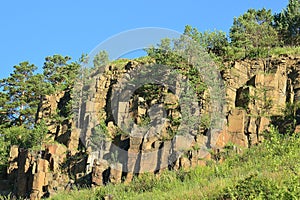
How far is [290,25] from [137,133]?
1976 cm

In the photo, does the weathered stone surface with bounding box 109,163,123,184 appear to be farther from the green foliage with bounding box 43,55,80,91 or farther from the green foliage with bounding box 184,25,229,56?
the green foliage with bounding box 43,55,80,91

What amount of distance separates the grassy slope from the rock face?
2.33 m

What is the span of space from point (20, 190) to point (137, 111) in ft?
26.2

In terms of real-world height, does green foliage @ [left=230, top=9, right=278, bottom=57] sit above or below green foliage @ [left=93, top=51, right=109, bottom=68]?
above

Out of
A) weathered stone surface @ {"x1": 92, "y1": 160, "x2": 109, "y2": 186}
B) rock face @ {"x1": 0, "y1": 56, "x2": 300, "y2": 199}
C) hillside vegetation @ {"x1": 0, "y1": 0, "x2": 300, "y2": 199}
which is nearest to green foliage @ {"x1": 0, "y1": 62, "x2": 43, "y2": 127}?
hillside vegetation @ {"x1": 0, "y1": 0, "x2": 300, "y2": 199}

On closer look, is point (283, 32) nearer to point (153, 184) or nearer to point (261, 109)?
point (261, 109)

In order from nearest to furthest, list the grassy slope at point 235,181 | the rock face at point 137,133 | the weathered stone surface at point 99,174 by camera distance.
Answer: the grassy slope at point 235,181
the weathered stone surface at point 99,174
the rock face at point 137,133

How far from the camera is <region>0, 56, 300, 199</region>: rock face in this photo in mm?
28375

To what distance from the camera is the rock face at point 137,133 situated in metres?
28.4

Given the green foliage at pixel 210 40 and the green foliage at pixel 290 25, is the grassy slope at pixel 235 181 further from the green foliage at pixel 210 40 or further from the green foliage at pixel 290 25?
the green foliage at pixel 290 25

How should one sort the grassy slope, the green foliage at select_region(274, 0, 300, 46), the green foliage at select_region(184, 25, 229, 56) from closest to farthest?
the grassy slope → the green foliage at select_region(184, 25, 229, 56) → the green foliage at select_region(274, 0, 300, 46)

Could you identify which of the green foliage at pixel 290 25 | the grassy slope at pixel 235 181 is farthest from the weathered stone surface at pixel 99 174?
the green foliage at pixel 290 25

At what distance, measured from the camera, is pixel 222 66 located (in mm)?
35656

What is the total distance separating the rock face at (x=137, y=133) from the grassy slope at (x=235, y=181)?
2334 millimetres
